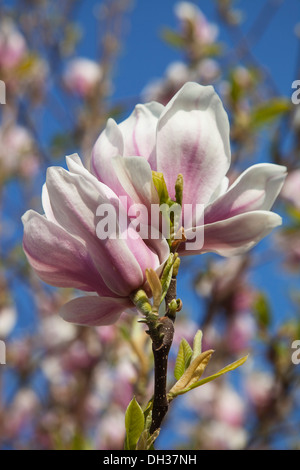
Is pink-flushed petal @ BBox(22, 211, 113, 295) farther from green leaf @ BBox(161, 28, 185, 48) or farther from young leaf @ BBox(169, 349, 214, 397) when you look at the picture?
green leaf @ BBox(161, 28, 185, 48)

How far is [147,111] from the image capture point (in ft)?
1.94

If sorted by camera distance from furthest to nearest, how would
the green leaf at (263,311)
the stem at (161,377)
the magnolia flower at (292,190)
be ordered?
1. the magnolia flower at (292,190)
2. the green leaf at (263,311)
3. the stem at (161,377)

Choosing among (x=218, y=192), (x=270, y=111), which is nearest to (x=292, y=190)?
(x=270, y=111)

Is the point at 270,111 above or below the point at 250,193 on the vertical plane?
above

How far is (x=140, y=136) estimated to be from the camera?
560 mm

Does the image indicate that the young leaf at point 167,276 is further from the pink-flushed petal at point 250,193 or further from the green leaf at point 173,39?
the green leaf at point 173,39

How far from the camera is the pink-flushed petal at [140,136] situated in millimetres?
554

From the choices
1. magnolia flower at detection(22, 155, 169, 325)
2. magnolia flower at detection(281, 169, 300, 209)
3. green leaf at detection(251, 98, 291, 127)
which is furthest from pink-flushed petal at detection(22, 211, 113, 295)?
magnolia flower at detection(281, 169, 300, 209)

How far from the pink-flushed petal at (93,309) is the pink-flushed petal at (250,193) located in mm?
123

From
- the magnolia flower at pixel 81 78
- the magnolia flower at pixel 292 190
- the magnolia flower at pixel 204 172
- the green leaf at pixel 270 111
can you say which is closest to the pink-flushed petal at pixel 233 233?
the magnolia flower at pixel 204 172

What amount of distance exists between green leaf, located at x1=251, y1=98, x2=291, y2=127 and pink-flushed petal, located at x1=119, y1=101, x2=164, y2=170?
809 millimetres

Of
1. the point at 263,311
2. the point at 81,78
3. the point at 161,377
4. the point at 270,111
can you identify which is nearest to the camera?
the point at 161,377

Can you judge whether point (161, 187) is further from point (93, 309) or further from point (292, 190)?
point (292, 190)

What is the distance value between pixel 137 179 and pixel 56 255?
0.11 meters
